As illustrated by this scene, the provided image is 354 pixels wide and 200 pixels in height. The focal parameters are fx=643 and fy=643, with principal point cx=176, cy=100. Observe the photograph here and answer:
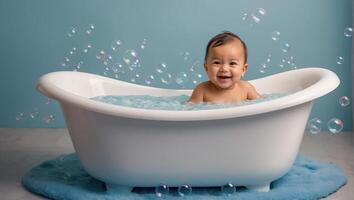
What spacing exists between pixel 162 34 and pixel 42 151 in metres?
0.78

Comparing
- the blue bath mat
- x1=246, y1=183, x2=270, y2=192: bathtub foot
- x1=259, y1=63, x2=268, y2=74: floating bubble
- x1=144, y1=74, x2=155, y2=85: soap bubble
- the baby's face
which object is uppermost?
the baby's face

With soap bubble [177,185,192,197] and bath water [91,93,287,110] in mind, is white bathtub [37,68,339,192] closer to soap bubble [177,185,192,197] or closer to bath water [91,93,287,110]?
soap bubble [177,185,192,197]

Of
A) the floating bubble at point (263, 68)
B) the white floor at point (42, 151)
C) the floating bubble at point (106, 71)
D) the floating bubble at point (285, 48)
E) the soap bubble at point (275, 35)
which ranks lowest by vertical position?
the white floor at point (42, 151)

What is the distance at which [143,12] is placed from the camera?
117 inches

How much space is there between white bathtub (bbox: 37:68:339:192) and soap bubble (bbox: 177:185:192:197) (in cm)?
2

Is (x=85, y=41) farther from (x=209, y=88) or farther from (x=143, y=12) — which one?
(x=209, y=88)

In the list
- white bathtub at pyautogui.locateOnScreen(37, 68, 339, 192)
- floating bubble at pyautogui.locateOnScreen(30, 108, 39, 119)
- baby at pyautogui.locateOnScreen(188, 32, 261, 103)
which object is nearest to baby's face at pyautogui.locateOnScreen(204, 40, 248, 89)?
baby at pyautogui.locateOnScreen(188, 32, 261, 103)

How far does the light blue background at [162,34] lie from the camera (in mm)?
2932

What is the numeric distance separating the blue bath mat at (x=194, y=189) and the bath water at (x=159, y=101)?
0.27m

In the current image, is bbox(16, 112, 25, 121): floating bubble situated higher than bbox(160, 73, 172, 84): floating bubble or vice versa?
bbox(160, 73, 172, 84): floating bubble

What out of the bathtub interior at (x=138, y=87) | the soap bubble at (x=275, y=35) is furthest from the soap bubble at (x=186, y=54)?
the bathtub interior at (x=138, y=87)

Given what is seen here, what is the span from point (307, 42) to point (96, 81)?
1046 mm

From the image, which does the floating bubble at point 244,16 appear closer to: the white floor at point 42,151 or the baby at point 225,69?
the white floor at point 42,151

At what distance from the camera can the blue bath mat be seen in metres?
→ 1.98
